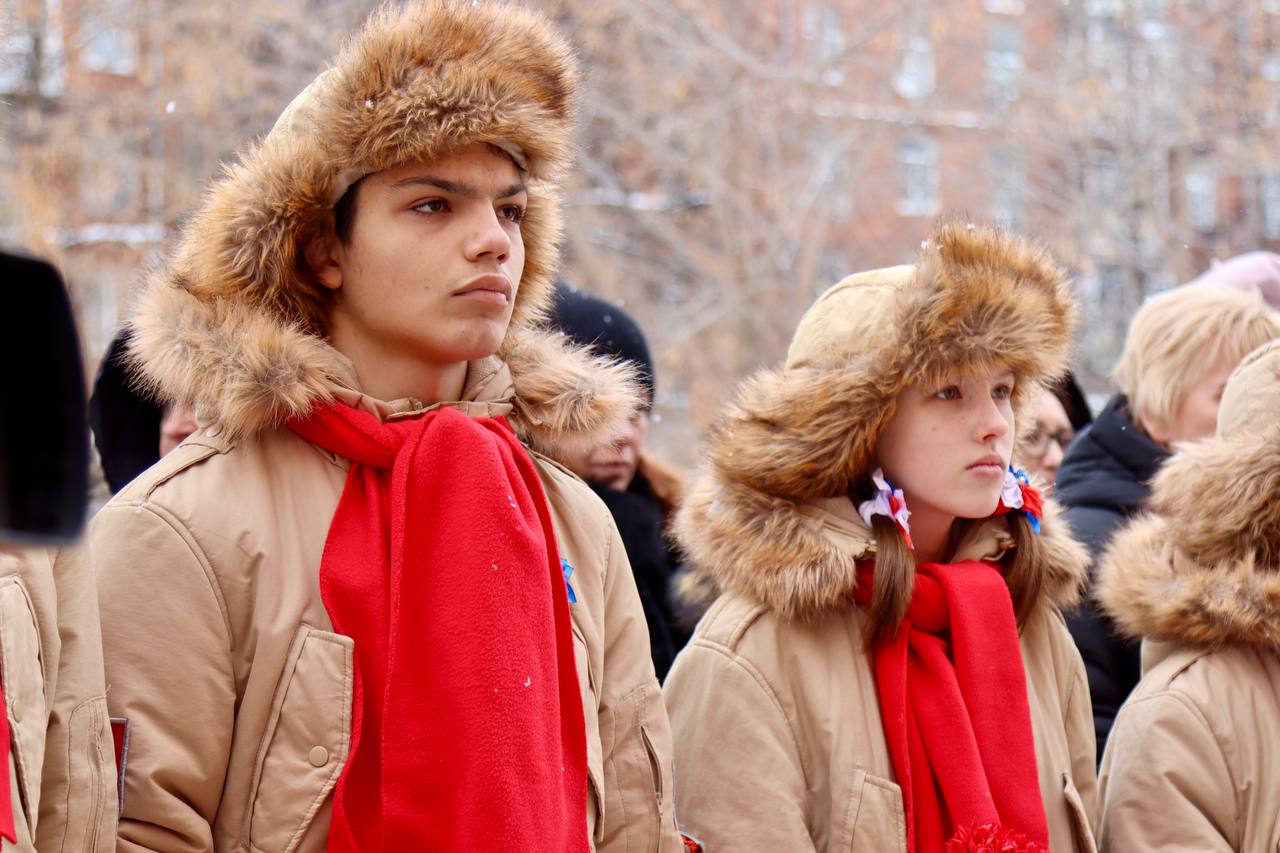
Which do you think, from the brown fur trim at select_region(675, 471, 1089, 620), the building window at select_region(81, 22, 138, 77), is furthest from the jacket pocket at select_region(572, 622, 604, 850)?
the building window at select_region(81, 22, 138, 77)

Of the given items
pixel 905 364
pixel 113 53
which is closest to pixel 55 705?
pixel 905 364

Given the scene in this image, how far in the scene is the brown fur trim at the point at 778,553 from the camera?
292cm

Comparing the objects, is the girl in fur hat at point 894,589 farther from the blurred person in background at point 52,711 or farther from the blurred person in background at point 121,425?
the blurred person in background at point 121,425

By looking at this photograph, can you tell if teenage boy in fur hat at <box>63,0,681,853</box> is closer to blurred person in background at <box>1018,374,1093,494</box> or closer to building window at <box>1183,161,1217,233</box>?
blurred person in background at <box>1018,374,1093,494</box>

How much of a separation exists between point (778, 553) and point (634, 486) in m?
1.66

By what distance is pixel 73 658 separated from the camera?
2176mm

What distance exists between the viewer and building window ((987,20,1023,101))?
14.3 m

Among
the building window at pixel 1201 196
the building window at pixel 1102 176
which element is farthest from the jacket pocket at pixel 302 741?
the building window at pixel 1201 196

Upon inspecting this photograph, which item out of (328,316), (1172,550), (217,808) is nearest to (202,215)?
(328,316)

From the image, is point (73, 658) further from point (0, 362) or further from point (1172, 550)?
point (1172, 550)

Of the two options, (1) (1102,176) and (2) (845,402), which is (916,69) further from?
(2) (845,402)

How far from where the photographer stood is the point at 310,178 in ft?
8.44

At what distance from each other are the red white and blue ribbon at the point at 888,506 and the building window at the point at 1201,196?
1176 cm

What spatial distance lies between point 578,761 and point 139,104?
33.0 feet
